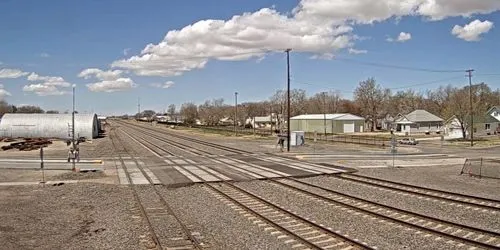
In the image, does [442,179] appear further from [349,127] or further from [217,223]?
[349,127]

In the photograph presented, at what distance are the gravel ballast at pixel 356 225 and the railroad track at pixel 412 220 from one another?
41 centimetres

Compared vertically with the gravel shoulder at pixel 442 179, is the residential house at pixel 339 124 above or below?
above

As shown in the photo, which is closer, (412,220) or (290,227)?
(290,227)

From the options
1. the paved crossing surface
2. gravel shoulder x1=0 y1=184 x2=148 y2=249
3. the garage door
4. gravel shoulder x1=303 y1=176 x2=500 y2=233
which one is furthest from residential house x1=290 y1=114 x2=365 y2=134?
gravel shoulder x1=0 y1=184 x2=148 y2=249

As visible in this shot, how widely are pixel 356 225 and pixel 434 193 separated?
26.1 ft

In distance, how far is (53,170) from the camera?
29.3m

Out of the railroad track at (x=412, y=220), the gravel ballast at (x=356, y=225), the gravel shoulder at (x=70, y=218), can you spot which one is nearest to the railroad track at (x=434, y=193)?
the railroad track at (x=412, y=220)

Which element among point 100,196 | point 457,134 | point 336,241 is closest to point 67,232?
point 100,196

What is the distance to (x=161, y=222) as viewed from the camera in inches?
565

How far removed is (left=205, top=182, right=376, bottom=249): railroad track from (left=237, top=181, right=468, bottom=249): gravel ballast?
1.59ft

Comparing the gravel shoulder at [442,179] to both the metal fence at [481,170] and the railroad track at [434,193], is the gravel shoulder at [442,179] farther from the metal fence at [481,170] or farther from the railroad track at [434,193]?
the railroad track at [434,193]

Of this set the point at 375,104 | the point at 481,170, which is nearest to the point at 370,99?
the point at 375,104

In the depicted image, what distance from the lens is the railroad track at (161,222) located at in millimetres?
11797

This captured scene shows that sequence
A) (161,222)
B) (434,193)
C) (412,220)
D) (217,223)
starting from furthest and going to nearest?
(434,193) < (412,220) < (161,222) < (217,223)
